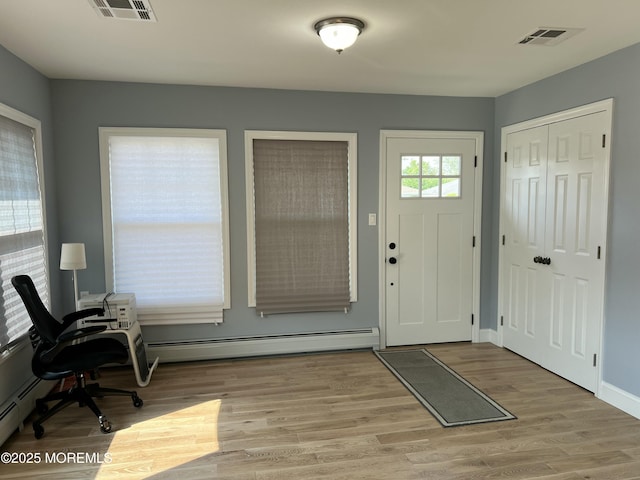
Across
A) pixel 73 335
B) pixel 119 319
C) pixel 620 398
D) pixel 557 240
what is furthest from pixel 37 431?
pixel 557 240

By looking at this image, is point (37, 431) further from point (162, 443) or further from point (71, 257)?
point (71, 257)

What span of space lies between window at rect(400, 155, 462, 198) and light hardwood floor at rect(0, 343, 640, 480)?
5.70 feet

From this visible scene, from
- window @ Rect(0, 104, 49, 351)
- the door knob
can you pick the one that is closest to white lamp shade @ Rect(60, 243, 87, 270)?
window @ Rect(0, 104, 49, 351)

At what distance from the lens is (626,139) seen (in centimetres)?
303

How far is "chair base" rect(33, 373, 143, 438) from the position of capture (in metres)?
2.79

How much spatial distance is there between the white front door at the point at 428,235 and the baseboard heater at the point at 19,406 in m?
3.00

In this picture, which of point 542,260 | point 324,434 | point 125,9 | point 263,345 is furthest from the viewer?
point 263,345

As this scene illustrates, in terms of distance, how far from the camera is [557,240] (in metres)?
3.65

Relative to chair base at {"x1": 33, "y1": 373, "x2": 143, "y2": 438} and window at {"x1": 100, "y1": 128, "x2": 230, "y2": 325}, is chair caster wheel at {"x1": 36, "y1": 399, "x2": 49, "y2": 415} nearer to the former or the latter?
chair base at {"x1": 33, "y1": 373, "x2": 143, "y2": 438}

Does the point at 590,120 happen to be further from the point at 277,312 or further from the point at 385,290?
the point at 277,312

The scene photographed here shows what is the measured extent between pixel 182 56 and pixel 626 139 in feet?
10.4

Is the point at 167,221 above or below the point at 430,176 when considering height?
below

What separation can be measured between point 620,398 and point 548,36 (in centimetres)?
252

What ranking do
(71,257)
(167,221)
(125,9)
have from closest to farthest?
(125,9) → (71,257) → (167,221)
